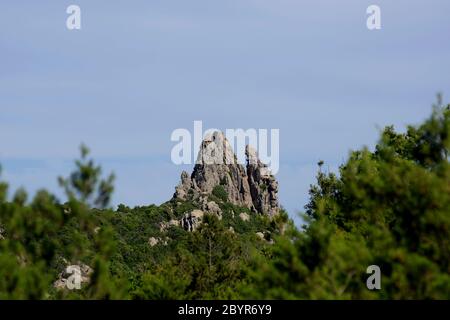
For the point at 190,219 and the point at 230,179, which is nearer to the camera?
the point at 190,219

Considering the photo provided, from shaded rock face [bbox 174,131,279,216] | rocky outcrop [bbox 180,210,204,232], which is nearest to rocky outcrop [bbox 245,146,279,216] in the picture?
shaded rock face [bbox 174,131,279,216]

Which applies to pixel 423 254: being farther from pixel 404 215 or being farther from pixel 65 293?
pixel 65 293

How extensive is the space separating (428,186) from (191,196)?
123180 mm

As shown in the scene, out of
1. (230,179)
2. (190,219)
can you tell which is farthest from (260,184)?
(190,219)

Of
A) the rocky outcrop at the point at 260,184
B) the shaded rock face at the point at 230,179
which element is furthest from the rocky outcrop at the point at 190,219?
the rocky outcrop at the point at 260,184

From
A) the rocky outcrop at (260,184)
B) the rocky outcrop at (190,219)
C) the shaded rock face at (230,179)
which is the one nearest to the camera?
the rocky outcrop at (190,219)

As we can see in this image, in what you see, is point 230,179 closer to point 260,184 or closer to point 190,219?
point 260,184

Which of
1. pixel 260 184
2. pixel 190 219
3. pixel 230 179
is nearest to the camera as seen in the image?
pixel 190 219

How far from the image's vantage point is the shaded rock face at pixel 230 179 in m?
151

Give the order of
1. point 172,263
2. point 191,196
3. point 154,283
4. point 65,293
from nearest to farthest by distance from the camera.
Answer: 1. point 65,293
2. point 154,283
3. point 172,263
4. point 191,196

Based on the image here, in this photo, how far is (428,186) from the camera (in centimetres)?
2695

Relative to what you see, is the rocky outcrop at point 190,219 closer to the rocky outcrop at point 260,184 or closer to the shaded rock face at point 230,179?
the shaded rock face at point 230,179

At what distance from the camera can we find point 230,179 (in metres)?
153
